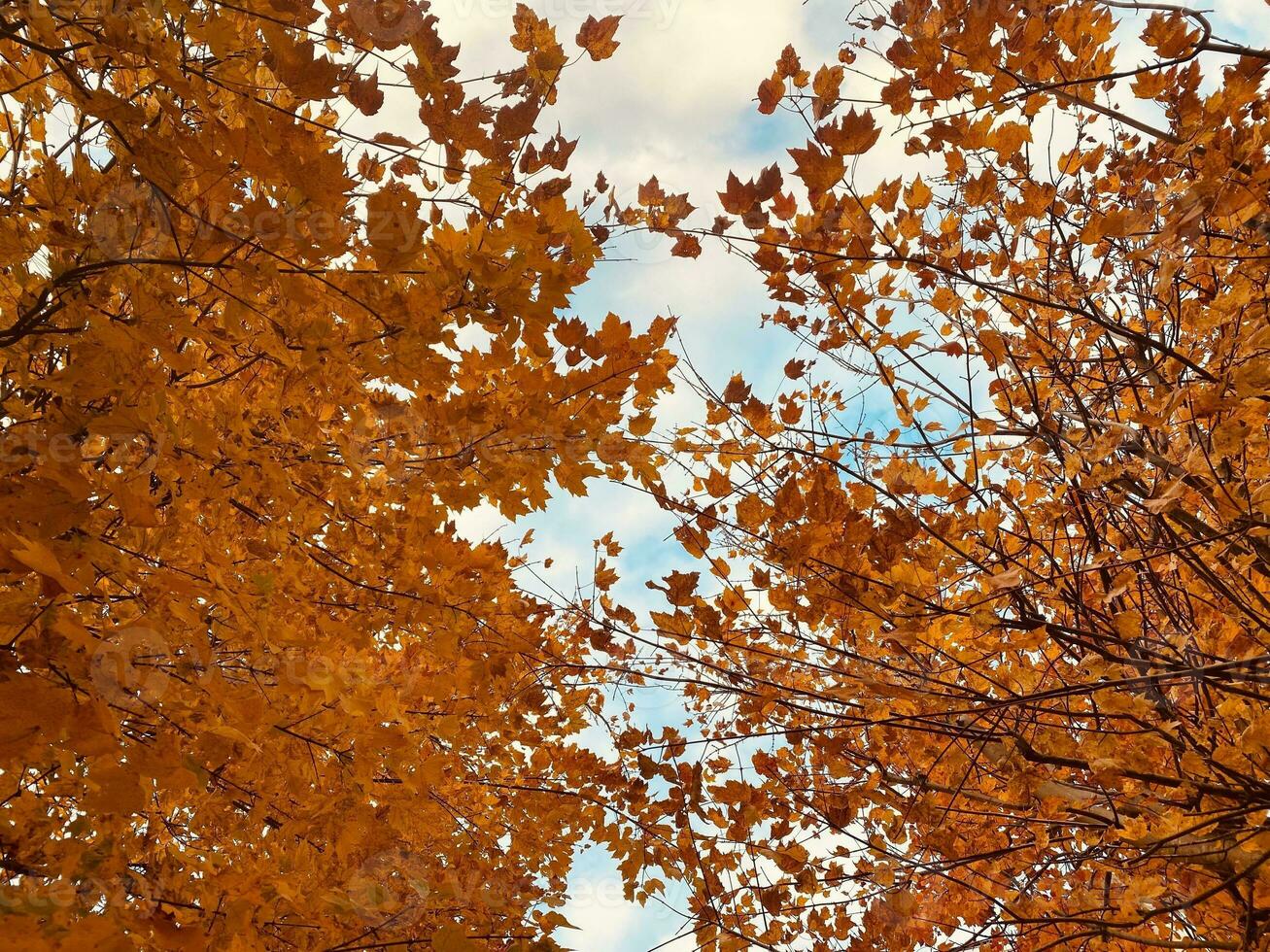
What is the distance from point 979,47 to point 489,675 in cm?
224

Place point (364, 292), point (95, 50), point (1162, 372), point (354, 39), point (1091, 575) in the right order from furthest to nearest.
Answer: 1. point (1091, 575)
2. point (1162, 372)
3. point (364, 292)
4. point (354, 39)
5. point (95, 50)

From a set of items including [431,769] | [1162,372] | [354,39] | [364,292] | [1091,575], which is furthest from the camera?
[1091,575]

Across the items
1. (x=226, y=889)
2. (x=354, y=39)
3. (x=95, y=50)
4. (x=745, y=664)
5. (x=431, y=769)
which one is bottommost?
(x=226, y=889)

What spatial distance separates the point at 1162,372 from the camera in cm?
265

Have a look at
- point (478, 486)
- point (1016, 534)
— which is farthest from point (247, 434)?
point (1016, 534)

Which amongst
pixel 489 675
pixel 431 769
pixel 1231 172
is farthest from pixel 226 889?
pixel 1231 172

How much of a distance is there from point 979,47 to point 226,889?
2644 mm

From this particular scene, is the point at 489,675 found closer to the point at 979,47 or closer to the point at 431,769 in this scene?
the point at 431,769

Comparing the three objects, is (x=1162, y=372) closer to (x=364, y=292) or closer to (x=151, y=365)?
(x=364, y=292)

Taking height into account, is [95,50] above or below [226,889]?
above

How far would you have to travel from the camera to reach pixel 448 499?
5.95 ft

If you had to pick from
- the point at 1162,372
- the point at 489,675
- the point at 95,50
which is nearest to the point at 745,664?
the point at 489,675

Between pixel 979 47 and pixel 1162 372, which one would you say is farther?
pixel 1162 372

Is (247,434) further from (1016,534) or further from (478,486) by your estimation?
(1016,534)
